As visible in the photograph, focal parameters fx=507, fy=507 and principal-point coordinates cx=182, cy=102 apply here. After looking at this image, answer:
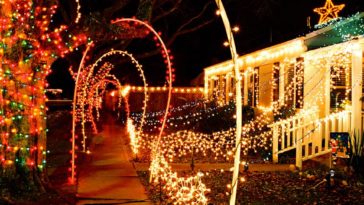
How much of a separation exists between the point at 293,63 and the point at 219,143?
324 cm

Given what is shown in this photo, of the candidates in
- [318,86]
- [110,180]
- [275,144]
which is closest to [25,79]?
[110,180]

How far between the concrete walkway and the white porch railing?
3735mm

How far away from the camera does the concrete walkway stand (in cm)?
867

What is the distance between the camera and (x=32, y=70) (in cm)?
887

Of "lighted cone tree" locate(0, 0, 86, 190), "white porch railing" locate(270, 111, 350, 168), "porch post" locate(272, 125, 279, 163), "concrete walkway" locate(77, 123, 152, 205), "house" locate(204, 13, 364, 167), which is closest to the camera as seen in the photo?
"lighted cone tree" locate(0, 0, 86, 190)

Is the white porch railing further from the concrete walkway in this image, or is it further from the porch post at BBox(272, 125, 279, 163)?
the concrete walkway

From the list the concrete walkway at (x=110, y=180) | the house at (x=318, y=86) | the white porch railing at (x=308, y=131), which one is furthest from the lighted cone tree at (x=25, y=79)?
the white porch railing at (x=308, y=131)

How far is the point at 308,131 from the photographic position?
12.2 m

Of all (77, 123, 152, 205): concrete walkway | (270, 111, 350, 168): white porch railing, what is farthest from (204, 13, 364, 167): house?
(77, 123, 152, 205): concrete walkway

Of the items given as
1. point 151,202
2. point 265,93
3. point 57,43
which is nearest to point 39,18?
point 57,43

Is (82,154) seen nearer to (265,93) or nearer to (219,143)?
(219,143)

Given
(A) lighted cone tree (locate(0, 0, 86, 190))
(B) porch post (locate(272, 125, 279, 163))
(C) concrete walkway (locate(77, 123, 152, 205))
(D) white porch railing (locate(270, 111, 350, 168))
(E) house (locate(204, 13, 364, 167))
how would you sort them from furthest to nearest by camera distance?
(B) porch post (locate(272, 125, 279, 163)) < (D) white porch railing (locate(270, 111, 350, 168)) < (E) house (locate(204, 13, 364, 167)) < (C) concrete walkway (locate(77, 123, 152, 205)) < (A) lighted cone tree (locate(0, 0, 86, 190))

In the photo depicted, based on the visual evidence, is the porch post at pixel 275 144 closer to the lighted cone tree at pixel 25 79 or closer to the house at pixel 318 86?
the house at pixel 318 86

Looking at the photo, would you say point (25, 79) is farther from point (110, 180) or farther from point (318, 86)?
point (318, 86)
